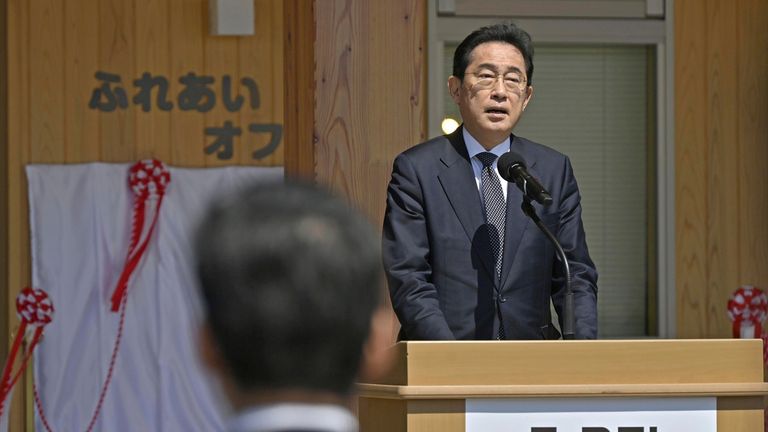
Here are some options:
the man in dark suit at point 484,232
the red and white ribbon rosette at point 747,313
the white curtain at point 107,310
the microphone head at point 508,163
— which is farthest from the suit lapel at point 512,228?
the white curtain at point 107,310

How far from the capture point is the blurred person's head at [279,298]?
1266 millimetres

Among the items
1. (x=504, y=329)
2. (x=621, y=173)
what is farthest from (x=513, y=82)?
(x=621, y=173)

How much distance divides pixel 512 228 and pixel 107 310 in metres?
3.27

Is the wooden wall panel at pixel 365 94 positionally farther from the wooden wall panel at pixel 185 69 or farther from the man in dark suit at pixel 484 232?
the wooden wall panel at pixel 185 69

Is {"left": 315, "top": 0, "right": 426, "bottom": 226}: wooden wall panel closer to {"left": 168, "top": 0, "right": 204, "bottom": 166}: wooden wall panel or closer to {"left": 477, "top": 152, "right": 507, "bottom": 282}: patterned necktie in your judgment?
{"left": 477, "top": 152, "right": 507, "bottom": 282}: patterned necktie

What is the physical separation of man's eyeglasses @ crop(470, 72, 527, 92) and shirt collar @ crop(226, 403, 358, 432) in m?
2.58

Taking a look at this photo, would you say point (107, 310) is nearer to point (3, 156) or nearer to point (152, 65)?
point (3, 156)

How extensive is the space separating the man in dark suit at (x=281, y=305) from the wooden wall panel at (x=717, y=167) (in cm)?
546

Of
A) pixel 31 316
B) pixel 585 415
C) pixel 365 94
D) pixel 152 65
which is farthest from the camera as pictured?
pixel 152 65

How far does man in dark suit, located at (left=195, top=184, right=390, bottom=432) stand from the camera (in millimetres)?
1264

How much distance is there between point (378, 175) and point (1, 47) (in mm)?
2907

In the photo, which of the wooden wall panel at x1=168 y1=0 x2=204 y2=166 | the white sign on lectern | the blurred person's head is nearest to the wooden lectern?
the white sign on lectern

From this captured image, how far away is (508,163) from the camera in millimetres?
3451

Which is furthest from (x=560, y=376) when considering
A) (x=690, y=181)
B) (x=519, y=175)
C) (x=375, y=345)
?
(x=690, y=181)
